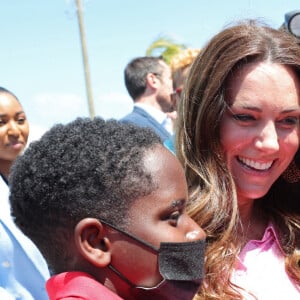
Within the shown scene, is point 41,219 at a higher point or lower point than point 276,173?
higher

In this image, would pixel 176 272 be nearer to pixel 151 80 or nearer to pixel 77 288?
pixel 77 288

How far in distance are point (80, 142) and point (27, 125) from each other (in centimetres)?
237

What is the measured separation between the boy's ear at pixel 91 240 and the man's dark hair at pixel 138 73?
453 centimetres

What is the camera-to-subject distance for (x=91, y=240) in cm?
157

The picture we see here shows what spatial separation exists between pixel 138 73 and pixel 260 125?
4.09 meters

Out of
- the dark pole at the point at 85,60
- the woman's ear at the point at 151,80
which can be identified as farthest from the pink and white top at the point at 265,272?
the dark pole at the point at 85,60

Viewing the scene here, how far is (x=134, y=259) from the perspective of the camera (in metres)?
1.60

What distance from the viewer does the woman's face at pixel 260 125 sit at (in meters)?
A: 2.11

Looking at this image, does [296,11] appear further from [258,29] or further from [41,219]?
[41,219]

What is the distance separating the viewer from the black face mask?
1.62 meters

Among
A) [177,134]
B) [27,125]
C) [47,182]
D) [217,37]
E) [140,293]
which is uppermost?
[217,37]

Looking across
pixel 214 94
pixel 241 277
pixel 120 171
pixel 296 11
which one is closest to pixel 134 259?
pixel 120 171

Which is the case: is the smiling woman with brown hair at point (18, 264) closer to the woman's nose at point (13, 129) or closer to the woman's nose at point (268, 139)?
the woman's nose at point (13, 129)

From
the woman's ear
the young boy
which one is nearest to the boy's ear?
the young boy
